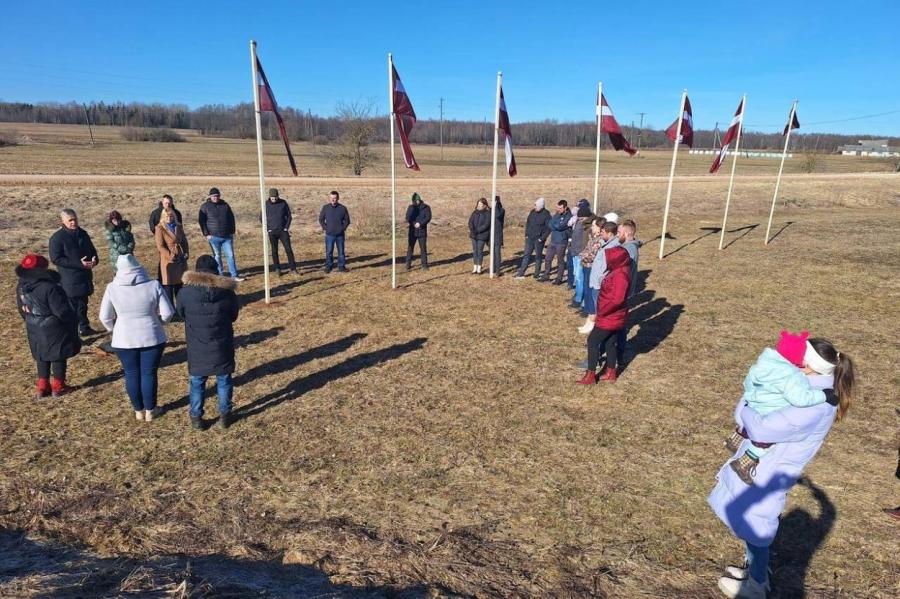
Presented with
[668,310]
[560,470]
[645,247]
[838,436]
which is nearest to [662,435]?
[560,470]

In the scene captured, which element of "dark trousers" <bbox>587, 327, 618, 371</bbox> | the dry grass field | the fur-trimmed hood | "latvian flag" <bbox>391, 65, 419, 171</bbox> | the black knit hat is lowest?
the dry grass field

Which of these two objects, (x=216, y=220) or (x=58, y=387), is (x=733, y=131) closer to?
(x=216, y=220)

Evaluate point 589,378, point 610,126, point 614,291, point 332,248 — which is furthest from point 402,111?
point 589,378

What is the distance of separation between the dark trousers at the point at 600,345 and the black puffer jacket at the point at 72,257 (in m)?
7.19

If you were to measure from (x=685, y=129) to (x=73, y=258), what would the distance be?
12834 millimetres

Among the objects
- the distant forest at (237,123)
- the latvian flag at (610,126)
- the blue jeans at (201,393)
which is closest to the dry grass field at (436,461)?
the blue jeans at (201,393)

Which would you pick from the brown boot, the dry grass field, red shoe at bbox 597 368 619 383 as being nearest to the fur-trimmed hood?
the dry grass field

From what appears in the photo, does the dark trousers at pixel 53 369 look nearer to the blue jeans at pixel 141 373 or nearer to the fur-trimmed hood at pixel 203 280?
the blue jeans at pixel 141 373

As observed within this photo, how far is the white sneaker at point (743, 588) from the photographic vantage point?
3695 mm

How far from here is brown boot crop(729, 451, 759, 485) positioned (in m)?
3.53

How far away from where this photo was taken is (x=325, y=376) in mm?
7445

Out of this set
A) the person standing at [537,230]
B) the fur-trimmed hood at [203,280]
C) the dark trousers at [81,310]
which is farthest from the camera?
the person standing at [537,230]

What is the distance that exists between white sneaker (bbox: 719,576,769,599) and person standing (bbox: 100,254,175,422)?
217 inches

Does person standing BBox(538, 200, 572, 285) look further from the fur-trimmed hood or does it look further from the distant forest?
the distant forest
